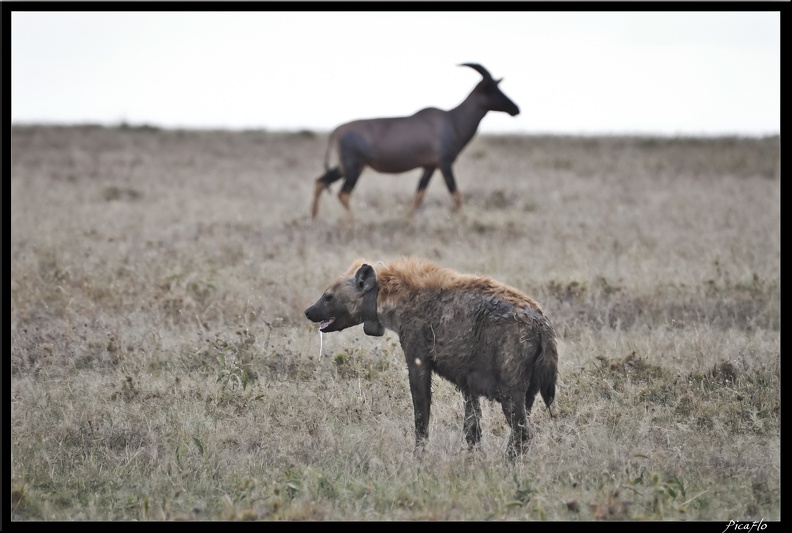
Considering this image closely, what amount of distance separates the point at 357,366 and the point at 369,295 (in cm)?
133

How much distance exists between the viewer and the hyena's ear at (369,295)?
240 inches

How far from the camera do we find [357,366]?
728 centimetres

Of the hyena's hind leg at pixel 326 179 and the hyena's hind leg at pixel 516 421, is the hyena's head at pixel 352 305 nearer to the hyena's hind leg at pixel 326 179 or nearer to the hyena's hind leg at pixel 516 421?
the hyena's hind leg at pixel 516 421

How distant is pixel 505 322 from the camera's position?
555 centimetres

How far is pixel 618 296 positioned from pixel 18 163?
1582cm

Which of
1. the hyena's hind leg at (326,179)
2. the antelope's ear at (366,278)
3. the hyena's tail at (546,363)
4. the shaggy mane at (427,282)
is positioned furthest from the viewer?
the hyena's hind leg at (326,179)

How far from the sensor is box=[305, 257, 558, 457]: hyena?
18.1 feet

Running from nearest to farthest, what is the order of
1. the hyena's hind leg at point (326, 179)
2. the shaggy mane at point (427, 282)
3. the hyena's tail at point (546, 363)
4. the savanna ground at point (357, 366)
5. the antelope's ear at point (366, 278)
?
the savanna ground at point (357, 366), the hyena's tail at point (546, 363), the shaggy mane at point (427, 282), the antelope's ear at point (366, 278), the hyena's hind leg at point (326, 179)

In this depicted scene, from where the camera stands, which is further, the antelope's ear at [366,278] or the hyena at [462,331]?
the antelope's ear at [366,278]

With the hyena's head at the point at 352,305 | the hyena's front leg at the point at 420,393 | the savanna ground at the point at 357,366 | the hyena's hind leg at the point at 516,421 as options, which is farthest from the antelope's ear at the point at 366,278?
the hyena's hind leg at the point at 516,421

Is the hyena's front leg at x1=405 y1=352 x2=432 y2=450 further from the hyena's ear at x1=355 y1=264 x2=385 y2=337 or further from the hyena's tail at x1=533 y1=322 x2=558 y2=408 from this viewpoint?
the hyena's tail at x1=533 y1=322 x2=558 y2=408

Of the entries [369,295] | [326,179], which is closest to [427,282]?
[369,295]

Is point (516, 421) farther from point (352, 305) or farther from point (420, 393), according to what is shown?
point (352, 305)

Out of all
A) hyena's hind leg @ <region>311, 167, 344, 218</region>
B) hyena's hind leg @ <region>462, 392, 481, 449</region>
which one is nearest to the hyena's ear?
hyena's hind leg @ <region>462, 392, 481, 449</region>
